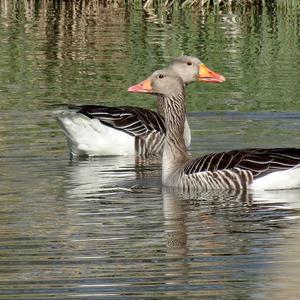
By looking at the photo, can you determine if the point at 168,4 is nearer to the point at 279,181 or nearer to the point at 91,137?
the point at 91,137

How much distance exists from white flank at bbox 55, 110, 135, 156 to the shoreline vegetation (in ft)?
53.3

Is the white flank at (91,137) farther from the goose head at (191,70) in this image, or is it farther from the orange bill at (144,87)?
the orange bill at (144,87)

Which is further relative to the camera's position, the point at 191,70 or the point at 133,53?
the point at 133,53

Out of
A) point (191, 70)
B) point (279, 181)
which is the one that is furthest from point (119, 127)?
point (279, 181)

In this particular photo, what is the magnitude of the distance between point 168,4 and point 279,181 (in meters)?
21.7

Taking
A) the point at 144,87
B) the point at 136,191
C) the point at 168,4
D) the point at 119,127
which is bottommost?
the point at 136,191

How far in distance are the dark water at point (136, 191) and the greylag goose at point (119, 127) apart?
313 mm

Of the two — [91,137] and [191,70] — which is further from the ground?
[191,70]

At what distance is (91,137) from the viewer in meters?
16.2

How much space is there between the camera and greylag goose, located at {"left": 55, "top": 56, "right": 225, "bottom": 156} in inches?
602

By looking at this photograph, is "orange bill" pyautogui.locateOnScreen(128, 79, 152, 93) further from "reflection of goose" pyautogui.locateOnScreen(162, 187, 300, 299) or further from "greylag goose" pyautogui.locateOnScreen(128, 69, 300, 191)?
"reflection of goose" pyautogui.locateOnScreen(162, 187, 300, 299)

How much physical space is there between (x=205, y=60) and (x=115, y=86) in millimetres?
3318

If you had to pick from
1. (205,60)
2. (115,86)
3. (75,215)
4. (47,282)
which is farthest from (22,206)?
(205,60)

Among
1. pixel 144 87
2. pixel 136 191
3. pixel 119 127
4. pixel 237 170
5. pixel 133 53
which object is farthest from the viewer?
pixel 133 53
